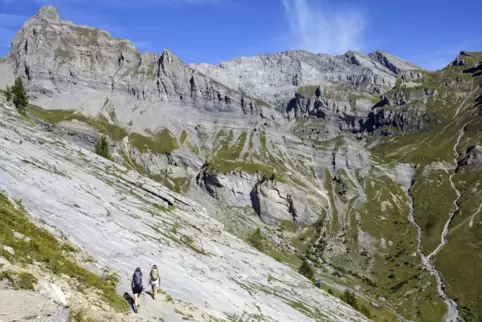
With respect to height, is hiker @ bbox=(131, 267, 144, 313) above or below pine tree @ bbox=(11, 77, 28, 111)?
below

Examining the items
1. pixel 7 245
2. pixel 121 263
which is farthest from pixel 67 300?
pixel 121 263

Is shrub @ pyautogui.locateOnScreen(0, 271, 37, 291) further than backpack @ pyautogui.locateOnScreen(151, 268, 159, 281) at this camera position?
No

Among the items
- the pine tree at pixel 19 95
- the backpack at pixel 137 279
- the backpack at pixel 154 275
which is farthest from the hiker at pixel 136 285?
the pine tree at pixel 19 95

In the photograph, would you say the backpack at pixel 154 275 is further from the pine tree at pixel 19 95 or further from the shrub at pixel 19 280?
the pine tree at pixel 19 95

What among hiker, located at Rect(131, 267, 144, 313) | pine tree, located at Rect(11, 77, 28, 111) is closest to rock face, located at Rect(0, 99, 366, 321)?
hiker, located at Rect(131, 267, 144, 313)

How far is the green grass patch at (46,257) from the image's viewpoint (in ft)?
76.5

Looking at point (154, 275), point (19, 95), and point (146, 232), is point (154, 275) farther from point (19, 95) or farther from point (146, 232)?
point (19, 95)

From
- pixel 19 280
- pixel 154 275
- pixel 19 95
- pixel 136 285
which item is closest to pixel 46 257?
pixel 19 280

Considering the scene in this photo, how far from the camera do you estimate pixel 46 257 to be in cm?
2456

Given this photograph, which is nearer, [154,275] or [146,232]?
[154,275]

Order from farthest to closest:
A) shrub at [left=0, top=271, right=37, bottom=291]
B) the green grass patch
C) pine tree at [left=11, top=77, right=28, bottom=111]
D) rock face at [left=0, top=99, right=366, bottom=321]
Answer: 1. pine tree at [left=11, top=77, right=28, bottom=111]
2. rock face at [left=0, top=99, right=366, bottom=321]
3. the green grass patch
4. shrub at [left=0, top=271, right=37, bottom=291]

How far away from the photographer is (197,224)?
80.6m

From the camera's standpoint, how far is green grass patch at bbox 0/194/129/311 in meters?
23.3

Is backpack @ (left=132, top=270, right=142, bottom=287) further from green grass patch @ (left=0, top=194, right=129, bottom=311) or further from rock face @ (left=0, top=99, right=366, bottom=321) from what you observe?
rock face @ (left=0, top=99, right=366, bottom=321)
